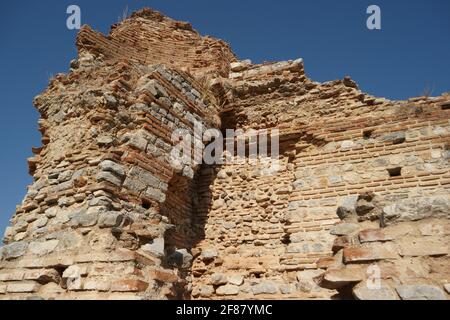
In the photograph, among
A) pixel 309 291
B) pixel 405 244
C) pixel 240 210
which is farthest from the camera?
pixel 240 210

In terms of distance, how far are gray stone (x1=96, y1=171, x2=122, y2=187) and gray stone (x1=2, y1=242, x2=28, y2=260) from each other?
4.16ft

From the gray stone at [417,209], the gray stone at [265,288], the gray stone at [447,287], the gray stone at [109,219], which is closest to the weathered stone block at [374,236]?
the gray stone at [417,209]

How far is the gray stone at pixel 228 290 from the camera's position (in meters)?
5.85

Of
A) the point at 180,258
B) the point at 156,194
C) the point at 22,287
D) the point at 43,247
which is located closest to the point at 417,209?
the point at 180,258

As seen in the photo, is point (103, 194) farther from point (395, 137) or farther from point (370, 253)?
point (395, 137)

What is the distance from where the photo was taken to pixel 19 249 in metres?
4.70

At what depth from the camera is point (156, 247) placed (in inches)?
180

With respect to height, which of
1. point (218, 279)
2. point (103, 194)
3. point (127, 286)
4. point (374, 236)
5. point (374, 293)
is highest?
point (103, 194)

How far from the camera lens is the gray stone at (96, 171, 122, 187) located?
4620mm

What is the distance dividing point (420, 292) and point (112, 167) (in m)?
3.59

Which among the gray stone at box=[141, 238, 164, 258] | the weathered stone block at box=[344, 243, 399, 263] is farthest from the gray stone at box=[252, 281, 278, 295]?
the weathered stone block at box=[344, 243, 399, 263]

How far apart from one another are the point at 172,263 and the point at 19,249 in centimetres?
190
